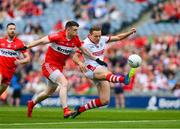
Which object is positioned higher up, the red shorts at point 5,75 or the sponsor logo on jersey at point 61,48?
the sponsor logo on jersey at point 61,48

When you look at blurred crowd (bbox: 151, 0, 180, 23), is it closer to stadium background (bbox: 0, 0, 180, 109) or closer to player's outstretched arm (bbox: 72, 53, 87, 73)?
stadium background (bbox: 0, 0, 180, 109)

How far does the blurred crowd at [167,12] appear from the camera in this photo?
36.6 m

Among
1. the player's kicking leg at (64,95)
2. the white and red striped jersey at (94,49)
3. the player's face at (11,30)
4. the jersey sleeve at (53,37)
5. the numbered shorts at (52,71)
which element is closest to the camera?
the player's kicking leg at (64,95)

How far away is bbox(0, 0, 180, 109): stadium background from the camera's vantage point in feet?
108

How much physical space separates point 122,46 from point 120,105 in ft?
12.6

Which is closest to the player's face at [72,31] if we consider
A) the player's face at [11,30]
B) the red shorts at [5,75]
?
the player's face at [11,30]

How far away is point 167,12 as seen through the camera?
3688 centimetres

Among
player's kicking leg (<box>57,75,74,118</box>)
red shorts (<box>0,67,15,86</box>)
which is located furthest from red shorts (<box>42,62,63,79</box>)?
red shorts (<box>0,67,15,86</box>)

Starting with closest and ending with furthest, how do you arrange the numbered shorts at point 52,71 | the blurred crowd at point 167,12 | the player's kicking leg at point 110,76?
the player's kicking leg at point 110,76, the numbered shorts at point 52,71, the blurred crowd at point 167,12

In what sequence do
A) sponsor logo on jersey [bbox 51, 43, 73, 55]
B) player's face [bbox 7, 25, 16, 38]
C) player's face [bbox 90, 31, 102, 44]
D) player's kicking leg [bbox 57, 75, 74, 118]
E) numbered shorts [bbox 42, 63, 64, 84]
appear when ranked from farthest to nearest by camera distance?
player's face [bbox 7, 25, 16, 38] < player's face [bbox 90, 31, 102, 44] < sponsor logo on jersey [bbox 51, 43, 73, 55] < numbered shorts [bbox 42, 63, 64, 84] < player's kicking leg [bbox 57, 75, 74, 118]

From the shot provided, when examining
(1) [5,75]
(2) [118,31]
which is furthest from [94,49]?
(2) [118,31]

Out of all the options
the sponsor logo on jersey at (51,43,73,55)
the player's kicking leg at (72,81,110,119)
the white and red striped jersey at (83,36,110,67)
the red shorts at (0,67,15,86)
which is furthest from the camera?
the red shorts at (0,67,15,86)

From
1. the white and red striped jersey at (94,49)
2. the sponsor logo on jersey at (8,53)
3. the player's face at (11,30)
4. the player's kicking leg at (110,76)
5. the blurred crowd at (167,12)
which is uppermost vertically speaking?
the blurred crowd at (167,12)

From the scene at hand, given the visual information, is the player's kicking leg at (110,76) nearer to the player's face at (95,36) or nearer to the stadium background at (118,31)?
the player's face at (95,36)
